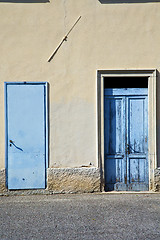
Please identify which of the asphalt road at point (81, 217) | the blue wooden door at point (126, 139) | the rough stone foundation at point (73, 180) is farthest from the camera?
the blue wooden door at point (126, 139)

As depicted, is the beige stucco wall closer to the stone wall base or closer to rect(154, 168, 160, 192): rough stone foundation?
the stone wall base

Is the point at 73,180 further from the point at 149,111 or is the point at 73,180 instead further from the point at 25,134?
the point at 149,111

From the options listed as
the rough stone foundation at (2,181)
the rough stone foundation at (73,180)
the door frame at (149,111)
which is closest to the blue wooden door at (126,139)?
the door frame at (149,111)

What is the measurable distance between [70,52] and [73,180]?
264cm

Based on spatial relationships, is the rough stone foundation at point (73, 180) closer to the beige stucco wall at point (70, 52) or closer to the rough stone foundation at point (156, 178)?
the beige stucco wall at point (70, 52)

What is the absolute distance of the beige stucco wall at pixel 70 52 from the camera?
7.14 metres

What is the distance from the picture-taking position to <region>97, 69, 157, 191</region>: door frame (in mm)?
7125

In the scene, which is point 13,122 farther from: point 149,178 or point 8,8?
point 149,178

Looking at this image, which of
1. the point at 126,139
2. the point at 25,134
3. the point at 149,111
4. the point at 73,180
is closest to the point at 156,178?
the point at 126,139

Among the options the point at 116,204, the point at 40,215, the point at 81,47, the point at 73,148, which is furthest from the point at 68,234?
the point at 81,47

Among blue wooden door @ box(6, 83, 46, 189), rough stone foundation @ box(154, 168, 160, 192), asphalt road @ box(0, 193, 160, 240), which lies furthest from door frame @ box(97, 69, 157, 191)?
blue wooden door @ box(6, 83, 46, 189)

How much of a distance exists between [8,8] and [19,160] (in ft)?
10.3

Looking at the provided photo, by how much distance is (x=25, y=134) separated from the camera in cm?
712

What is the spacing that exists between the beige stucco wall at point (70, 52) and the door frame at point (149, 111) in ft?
0.34
